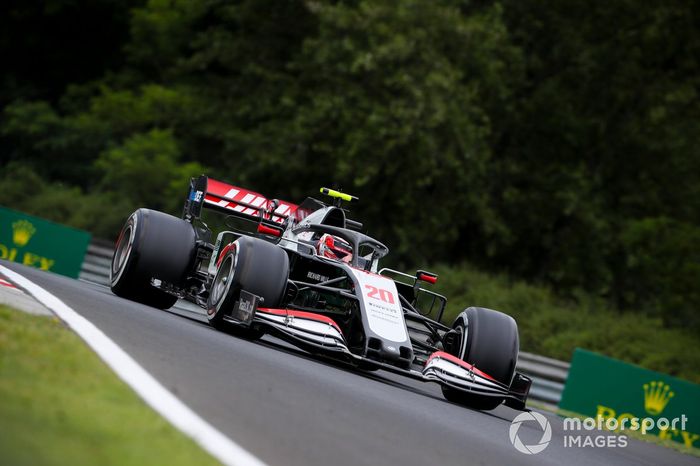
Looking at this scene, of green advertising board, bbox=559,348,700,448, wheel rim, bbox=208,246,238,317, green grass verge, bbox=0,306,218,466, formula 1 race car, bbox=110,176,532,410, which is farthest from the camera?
green advertising board, bbox=559,348,700,448

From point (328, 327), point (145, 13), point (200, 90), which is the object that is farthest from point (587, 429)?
point (145, 13)

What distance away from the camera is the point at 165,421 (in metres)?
4.77

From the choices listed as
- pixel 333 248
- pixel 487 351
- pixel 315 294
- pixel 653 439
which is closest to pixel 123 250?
pixel 333 248

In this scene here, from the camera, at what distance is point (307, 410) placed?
616 centimetres

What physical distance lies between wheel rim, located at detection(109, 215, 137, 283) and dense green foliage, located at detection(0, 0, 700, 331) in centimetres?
1146

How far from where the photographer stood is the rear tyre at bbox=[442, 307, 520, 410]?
10.5m

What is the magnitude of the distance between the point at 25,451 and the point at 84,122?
1122 inches

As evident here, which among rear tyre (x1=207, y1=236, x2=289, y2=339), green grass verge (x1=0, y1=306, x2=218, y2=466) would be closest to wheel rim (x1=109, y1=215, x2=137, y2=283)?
rear tyre (x1=207, y1=236, x2=289, y2=339)

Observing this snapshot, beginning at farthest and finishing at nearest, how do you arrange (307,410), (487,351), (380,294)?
1. (487,351)
2. (380,294)
3. (307,410)

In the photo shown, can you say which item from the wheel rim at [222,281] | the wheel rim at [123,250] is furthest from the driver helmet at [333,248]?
the wheel rim at [123,250]

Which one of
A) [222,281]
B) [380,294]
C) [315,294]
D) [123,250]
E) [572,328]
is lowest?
[123,250]

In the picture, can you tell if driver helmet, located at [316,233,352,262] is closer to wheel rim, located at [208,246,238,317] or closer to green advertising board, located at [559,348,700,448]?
wheel rim, located at [208,246,238,317]

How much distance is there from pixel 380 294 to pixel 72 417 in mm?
5935

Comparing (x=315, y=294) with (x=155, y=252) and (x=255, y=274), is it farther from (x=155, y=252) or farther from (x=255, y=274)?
(x=155, y=252)
